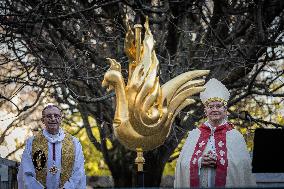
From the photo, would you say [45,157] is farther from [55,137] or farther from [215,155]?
[215,155]

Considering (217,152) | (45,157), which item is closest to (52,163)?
(45,157)

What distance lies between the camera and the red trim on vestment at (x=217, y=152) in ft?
30.3

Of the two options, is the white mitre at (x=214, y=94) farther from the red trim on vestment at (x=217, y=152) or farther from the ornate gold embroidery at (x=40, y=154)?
the ornate gold embroidery at (x=40, y=154)

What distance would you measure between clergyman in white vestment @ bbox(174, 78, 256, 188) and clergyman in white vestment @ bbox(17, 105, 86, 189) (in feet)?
4.88

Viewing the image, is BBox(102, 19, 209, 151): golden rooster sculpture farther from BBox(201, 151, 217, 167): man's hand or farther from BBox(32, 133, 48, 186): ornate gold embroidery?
BBox(32, 133, 48, 186): ornate gold embroidery

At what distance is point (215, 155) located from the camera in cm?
923

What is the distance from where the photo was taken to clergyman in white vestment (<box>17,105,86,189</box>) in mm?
10180

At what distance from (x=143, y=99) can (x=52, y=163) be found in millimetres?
3063

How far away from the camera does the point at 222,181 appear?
9234 mm

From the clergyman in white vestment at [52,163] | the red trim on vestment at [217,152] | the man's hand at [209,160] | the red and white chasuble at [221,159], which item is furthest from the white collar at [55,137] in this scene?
the man's hand at [209,160]

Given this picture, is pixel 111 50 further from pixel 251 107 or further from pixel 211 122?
pixel 211 122

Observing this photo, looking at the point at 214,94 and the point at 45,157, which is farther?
the point at 45,157

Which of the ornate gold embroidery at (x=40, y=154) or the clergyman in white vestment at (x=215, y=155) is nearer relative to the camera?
the clergyman in white vestment at (x=215, y=155)

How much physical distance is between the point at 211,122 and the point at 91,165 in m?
17.6
